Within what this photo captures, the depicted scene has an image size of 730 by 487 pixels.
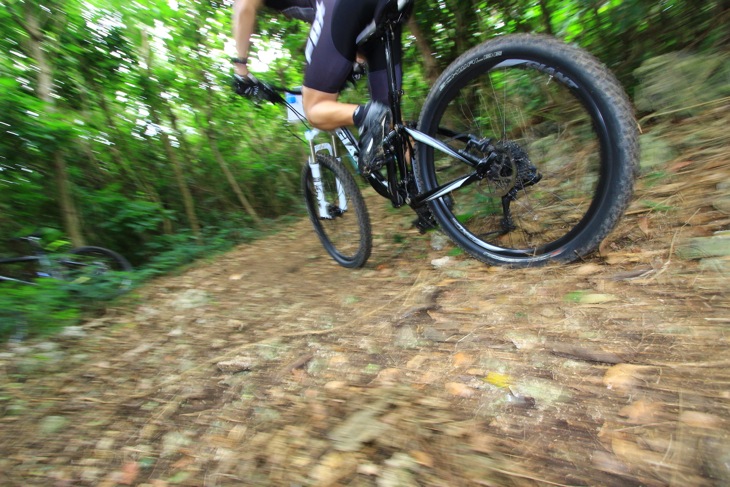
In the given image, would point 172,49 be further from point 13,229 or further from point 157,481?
point 157,481

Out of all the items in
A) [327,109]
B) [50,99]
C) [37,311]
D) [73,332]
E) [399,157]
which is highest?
[50,99]

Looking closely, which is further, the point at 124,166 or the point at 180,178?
the point at 180,178

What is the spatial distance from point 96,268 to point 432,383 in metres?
3.25

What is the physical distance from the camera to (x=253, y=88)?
2.27 meters

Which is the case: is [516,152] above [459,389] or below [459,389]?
above

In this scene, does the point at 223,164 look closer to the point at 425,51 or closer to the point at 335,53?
the point at 425,51

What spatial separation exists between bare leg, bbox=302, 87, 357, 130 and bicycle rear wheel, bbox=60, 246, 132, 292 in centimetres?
181

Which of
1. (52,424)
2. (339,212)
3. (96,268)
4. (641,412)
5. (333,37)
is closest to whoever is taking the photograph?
(641,412)

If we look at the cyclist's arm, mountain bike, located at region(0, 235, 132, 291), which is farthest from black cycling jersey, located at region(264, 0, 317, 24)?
mountain bike, located at region(0, 235, 132, 291)

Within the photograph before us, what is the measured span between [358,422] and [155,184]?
16.6ft

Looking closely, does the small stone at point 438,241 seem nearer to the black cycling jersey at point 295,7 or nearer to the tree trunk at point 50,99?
the black cycling jersey at point 295,7

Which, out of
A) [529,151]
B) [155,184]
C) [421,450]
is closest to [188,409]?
[421,450]

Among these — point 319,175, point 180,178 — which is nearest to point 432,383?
point 319,175

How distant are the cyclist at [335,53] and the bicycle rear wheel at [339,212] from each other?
38 centimetres
